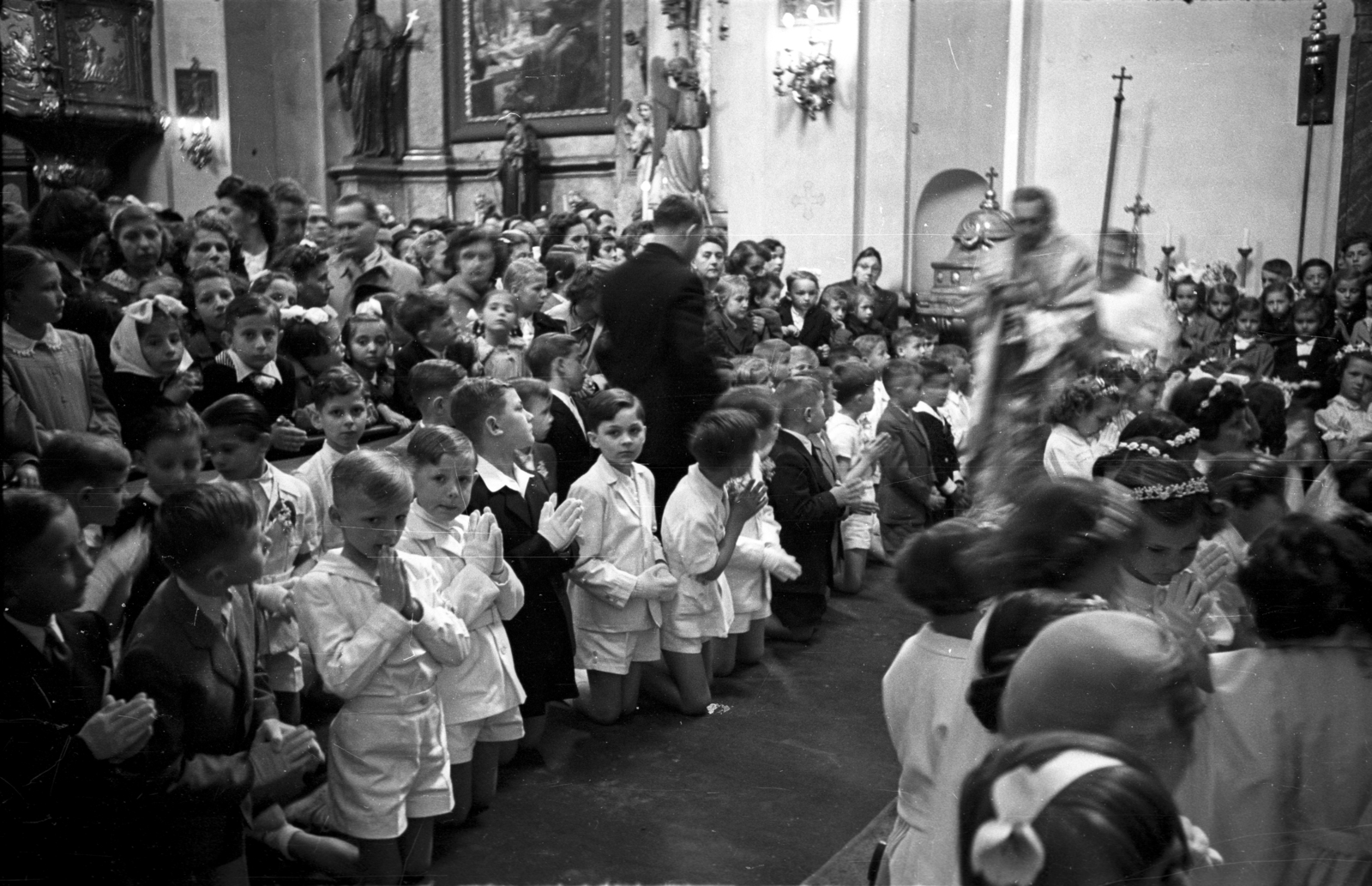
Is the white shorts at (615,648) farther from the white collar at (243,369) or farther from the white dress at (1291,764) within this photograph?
the white dress at (1291,764)

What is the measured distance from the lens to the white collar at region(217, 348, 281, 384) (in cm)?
119

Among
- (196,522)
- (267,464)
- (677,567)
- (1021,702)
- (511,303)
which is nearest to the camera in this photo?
(1021,702)

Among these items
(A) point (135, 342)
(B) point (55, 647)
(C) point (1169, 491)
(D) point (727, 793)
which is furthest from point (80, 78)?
(C) point (1169, 491)

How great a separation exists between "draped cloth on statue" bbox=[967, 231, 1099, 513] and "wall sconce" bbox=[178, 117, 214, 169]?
2.46 feet

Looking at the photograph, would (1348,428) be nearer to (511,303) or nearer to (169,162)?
(169,162)

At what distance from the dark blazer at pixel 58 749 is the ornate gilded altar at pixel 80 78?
450mm

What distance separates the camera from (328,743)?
1146 millimetres

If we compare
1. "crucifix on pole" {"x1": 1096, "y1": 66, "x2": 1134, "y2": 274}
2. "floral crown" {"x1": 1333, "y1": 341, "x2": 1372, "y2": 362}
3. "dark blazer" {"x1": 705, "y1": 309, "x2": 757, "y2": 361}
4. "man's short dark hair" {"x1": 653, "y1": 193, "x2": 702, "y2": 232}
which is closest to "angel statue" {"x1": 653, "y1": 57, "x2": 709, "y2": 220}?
"man's short dark hair" {"x1": 653, "y1": 193, "x2": 702, "y2": 232}

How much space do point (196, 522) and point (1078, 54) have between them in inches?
36.8

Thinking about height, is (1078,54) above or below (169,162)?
above

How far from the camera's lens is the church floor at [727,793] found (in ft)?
4.01

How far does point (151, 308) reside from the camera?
1.17 meters

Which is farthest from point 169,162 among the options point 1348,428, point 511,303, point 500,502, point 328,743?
point 1348,428

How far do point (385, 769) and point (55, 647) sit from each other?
13.0 inches
